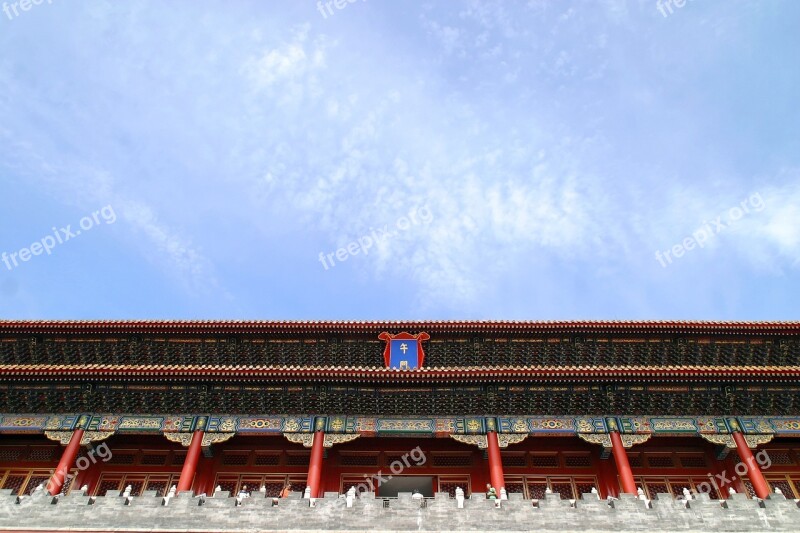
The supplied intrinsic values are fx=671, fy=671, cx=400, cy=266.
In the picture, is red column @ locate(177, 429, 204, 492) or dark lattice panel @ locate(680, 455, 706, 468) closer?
red column @ locate(177, 429, 204, 492)

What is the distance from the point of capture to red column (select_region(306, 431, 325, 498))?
43.4 ft

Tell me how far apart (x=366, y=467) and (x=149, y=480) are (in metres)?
4.83

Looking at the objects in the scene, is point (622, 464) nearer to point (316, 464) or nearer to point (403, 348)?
point (403, 348)

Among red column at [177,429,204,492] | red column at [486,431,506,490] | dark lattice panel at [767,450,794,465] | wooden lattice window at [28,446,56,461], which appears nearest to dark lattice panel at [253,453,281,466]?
red column at [177,429,204,492]

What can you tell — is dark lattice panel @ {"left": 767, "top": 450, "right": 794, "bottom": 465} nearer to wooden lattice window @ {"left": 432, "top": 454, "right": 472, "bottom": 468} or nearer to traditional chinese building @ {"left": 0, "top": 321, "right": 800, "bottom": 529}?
traditional chinese building @ {"left": 0, "top": 321, "right": 800, "bottom": 529}

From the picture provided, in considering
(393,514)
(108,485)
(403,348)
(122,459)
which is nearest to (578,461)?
(403,348)

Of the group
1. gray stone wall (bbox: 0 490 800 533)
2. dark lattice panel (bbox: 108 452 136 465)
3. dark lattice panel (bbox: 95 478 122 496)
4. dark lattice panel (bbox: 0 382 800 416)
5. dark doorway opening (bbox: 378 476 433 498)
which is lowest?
gray stone wall (bbox: 0 490 800 533)

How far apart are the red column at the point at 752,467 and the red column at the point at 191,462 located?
11.2m

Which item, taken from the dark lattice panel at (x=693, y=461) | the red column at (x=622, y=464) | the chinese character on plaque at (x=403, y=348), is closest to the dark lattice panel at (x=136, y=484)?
the chinese character on plaque at (x=403, y=348)

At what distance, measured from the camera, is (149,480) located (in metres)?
14.9

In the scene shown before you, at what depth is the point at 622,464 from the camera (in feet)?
45.0

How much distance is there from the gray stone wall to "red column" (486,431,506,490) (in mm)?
2527

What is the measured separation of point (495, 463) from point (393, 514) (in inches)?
154

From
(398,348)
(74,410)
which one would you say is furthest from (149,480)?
(398,348)
